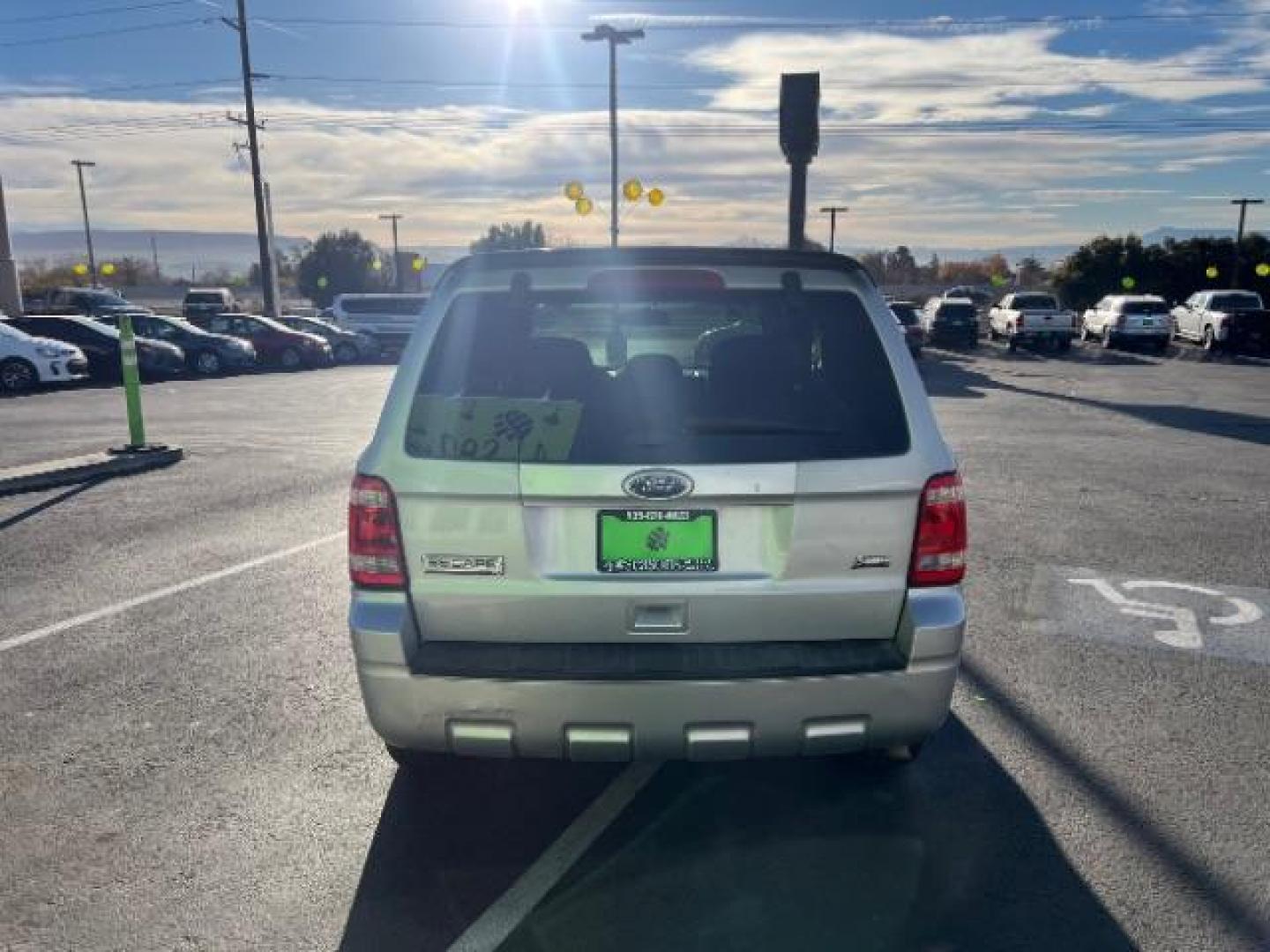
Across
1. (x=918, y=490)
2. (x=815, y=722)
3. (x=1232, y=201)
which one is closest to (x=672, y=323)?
(x=918, y=490)

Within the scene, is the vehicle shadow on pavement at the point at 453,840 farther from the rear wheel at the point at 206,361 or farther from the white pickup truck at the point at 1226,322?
the white pickup truck at the point at 1226,322

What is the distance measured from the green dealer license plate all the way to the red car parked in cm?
2743

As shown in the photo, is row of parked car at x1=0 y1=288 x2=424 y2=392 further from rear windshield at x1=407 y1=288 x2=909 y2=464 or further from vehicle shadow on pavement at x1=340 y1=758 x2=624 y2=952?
rear windshield at x1=407 y1=288 x2=909 y2=464

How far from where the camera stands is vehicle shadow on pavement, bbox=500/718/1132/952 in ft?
9.60

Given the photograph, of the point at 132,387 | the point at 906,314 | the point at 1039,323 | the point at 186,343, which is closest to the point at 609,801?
the point at 132,387

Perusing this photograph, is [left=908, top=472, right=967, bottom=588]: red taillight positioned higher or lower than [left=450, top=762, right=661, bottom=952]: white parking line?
higher

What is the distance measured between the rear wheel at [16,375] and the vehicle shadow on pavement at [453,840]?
19628mm

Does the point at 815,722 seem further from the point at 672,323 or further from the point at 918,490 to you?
the point at 672,323

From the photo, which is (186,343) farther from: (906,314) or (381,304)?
(906,314)

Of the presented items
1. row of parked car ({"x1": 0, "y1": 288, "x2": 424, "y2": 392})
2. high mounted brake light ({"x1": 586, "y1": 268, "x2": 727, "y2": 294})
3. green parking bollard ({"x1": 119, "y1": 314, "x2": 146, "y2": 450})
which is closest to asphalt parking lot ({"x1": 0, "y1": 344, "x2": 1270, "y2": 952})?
high mounted brake light ({"x1": 586, "y1": 268, "x2": 727, "y2": 294})

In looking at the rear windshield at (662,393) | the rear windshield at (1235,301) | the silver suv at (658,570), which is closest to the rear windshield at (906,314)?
the rear windshield at (1235,301)

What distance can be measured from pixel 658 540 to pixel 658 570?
0.09 metres

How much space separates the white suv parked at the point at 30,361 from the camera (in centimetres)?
1966

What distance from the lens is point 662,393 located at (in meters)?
3.24
